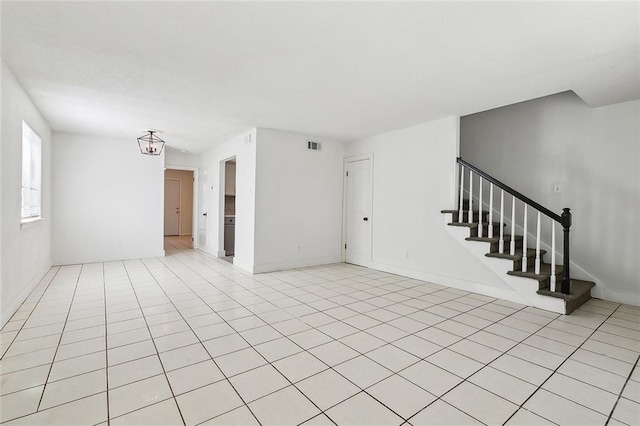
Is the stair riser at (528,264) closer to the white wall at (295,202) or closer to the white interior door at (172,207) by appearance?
the white wall at (295,202)

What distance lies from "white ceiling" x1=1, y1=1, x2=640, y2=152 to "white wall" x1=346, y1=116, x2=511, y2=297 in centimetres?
71

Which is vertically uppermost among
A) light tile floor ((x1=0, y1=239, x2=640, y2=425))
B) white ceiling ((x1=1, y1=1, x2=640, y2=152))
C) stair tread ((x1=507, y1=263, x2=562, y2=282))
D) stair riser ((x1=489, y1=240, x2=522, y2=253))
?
white ceiling ((x1=1, y1=1, x2=640, y2=152))

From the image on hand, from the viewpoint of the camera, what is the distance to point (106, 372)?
7.00ft

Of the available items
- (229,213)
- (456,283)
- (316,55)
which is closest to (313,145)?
(229,213)

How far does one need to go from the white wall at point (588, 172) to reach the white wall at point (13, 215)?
6564 mm

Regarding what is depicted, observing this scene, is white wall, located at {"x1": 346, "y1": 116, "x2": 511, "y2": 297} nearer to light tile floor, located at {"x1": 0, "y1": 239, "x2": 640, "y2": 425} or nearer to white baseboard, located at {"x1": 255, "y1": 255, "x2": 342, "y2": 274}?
light tile floor, located at {"x1": 0, "y1": 239, "x2": 640, "y2": 425}

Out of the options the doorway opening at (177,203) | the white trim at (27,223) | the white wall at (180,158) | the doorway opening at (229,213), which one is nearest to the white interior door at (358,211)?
the doorway opening at (229,213)

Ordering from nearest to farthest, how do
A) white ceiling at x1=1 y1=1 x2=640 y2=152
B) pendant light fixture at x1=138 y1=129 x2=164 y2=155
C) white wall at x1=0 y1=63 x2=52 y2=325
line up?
white ceiling at x1=1 y1=1 x2=640 y2=152 < white wall at x1=0 y1=63 x2=52 y2=325 < pendant light fixture at x1=138 y1=129 x2=164 y2=155

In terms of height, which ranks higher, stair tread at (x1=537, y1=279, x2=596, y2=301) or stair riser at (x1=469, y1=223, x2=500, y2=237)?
stair riser at (x1=469, y1=223, x2=500, y2=237)

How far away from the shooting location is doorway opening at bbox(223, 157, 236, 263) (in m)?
7.15

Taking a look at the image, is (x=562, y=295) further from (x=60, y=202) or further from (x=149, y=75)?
(x=60, y=202)

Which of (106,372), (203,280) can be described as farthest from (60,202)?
(106,372)

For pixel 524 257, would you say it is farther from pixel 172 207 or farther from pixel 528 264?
pixel 172 207

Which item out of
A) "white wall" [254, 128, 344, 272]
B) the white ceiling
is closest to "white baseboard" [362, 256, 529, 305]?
"white wall" [254, 128, 344, 272]
